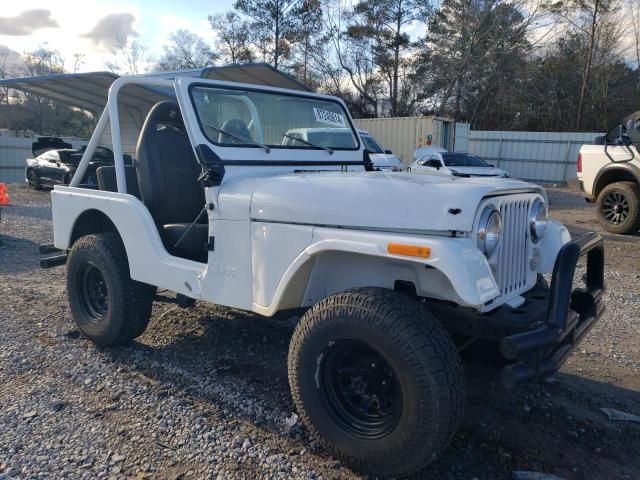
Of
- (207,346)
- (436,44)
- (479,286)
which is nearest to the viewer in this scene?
(479,286)

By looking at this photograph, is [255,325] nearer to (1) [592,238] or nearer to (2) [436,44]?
(1) [592,238]

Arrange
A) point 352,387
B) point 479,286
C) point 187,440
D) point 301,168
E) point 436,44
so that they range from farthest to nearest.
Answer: point 436,44 → point 301,168 → point 187,440 → point 352,387 → point 479,286

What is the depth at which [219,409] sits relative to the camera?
10.1 feet

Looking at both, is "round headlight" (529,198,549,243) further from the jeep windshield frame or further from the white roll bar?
the white roll bar

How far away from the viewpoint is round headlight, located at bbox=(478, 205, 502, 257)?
2.28 m

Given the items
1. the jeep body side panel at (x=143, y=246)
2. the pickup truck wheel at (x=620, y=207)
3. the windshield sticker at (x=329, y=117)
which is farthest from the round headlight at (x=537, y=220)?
the pickup truck wheel at (x=620, y=207)

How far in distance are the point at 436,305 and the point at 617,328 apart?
2978 mm

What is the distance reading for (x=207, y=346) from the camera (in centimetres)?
404

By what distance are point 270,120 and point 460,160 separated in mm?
11867

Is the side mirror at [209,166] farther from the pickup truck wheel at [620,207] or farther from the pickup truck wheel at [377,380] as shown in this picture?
the pickup truck wheel at [620,207]

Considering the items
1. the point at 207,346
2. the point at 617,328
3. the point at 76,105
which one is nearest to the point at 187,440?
the point at 207,346

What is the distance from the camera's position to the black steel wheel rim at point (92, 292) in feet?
13.1

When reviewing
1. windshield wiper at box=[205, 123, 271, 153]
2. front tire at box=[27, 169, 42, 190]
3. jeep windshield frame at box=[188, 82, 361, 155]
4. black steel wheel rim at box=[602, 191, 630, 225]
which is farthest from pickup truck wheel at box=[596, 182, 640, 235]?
front tire at box=[27, 169, 42, 190]

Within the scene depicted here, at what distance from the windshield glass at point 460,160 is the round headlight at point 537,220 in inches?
455
